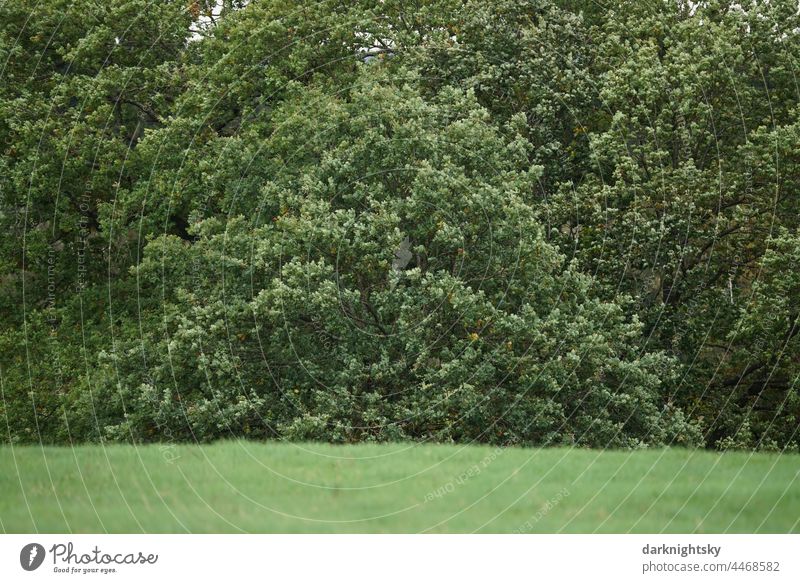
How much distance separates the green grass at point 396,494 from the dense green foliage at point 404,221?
9.89m

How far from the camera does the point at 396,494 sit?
15.2 meters

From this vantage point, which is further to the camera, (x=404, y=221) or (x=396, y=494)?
(x=404, y=221)

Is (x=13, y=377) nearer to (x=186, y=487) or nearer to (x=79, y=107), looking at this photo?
(x=79, y=107)

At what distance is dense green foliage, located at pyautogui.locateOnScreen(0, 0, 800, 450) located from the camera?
2902 centimetres

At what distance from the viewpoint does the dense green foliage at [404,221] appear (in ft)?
95.2

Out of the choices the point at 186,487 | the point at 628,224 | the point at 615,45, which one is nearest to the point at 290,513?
the point at 186,487

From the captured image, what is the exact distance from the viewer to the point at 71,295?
135 feet

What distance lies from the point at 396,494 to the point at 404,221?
16255 mm

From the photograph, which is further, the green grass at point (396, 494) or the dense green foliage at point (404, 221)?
the dense green foliage at point (404, 221)

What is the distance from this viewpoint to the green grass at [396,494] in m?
14.6

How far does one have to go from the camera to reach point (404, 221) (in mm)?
30734

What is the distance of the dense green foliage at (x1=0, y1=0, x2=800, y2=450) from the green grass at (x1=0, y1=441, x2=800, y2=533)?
9895 millimetres

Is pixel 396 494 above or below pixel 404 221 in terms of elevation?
below

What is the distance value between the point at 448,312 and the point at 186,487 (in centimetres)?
1425
